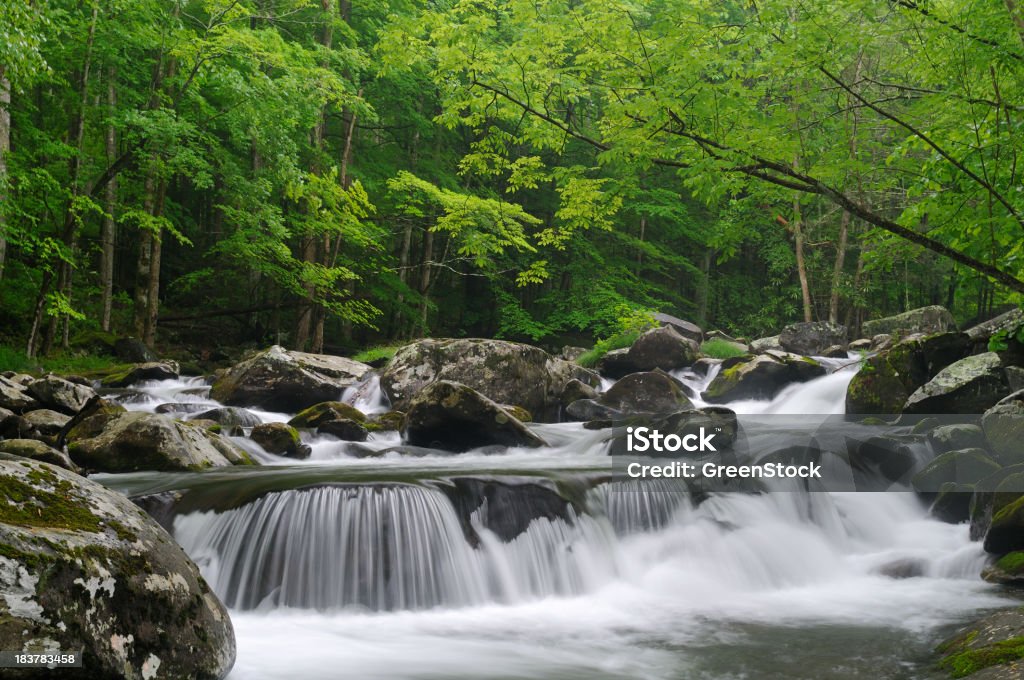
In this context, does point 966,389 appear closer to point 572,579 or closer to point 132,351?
point 572,579

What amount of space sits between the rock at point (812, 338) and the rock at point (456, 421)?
43.7 ft

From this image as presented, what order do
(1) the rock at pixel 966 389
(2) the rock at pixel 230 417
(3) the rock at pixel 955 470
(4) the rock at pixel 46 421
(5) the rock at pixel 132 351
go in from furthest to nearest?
1. (5) the rock at pixel 132 351
2. (2) the rock at pixel 230 417
3. (1) the rock at pixel 966 389
4. (4) the rock at pixel 46 421
5. (3) the rock at pixel 955 470

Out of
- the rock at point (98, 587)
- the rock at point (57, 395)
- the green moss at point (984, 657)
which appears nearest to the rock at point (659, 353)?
the rock at point (57, 395)

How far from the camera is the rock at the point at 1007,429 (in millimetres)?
7648

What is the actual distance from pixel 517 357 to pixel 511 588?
27.3ft

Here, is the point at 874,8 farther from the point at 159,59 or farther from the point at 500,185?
the point at 500,185

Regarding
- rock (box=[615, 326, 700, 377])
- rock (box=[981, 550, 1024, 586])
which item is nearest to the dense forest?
rock (box=[981, 550, 1024, 586])

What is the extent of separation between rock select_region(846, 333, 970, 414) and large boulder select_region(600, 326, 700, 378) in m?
6.32

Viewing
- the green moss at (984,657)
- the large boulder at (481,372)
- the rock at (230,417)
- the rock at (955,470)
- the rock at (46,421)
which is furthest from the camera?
the large boulder at (481,372)

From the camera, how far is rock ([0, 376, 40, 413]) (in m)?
9.53

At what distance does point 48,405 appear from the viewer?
392 inches

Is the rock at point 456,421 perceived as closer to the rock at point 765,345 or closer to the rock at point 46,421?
the rock at point 46,421

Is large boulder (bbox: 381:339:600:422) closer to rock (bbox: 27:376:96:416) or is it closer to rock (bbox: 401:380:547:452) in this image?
rock (bbox: 401:380:547:452)

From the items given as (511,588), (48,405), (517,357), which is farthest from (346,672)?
(517,357)
